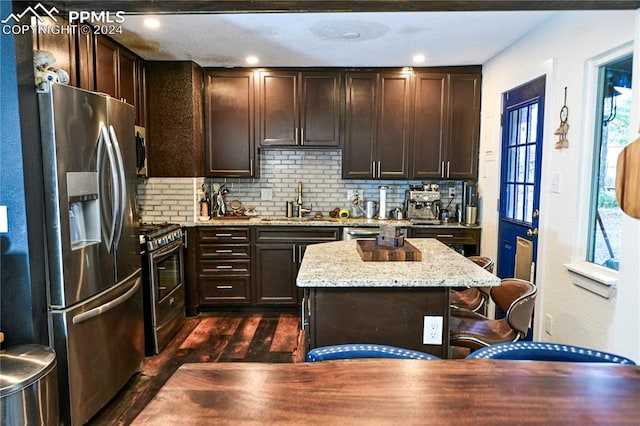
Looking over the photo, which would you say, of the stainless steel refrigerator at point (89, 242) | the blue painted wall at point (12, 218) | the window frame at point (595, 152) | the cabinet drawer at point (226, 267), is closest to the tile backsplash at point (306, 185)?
the cabinet drawer at point (226, 267)

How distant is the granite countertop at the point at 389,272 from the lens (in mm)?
1862

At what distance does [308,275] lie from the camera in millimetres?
1938

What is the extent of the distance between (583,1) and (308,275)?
179cm

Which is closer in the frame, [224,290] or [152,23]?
[152,23]

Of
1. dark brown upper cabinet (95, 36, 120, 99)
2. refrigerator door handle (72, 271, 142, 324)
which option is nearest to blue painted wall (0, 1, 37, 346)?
refrigerator door handle (72, 271, 142, 324)

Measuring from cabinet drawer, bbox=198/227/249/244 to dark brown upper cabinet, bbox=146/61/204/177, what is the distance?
57cm

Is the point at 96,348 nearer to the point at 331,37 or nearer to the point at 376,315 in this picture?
the point at 376,315

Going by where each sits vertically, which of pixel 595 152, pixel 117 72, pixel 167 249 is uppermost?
pixel 117 72

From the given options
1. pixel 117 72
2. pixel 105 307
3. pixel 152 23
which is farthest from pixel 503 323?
pixel 117 72

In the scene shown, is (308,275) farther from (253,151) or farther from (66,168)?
(253,151)

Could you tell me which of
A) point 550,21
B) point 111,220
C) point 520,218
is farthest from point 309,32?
point 520,218

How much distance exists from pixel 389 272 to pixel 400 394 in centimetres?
96

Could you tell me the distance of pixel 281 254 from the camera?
162 inches

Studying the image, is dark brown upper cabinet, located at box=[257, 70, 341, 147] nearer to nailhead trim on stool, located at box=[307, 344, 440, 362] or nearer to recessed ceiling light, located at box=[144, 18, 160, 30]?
recessed ceiling light, located at box=[144, 18, 160, 30]
